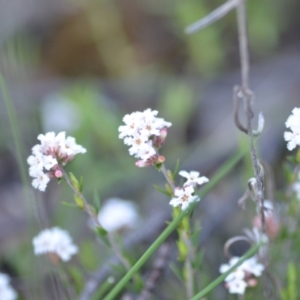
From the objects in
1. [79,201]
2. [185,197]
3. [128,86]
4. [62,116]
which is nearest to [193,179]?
[185,197]

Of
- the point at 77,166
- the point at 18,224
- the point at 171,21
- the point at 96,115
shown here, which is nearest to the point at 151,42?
the point at 171,21

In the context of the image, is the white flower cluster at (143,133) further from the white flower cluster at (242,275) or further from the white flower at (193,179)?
the white flower cluster at (242,275)

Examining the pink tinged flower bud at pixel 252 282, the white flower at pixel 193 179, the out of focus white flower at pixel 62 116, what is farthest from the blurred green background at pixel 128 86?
the white flower at pixel 193 179

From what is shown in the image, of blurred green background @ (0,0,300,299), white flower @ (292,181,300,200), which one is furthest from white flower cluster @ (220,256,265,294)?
blurred green background @ (0,0,300,299)

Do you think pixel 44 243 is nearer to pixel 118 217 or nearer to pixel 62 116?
pixel 118 217

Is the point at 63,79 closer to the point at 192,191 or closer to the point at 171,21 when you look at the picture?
the point at 171,21

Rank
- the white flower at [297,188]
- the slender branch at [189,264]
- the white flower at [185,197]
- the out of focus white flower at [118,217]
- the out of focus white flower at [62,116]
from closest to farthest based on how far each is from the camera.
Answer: the white flower at [185,197]
the slender branch at [189,264]
the white flower at [297,188]
the out of focus white flower at [118,217]
the out of focus white flower at [62,116]

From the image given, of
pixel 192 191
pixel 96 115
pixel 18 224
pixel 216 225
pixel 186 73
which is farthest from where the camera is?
pixel 186 73
